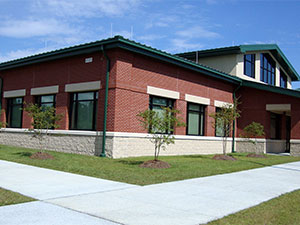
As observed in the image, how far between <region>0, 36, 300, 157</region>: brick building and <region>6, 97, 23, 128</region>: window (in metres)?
0.06

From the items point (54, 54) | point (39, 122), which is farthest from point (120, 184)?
point (54, 54)

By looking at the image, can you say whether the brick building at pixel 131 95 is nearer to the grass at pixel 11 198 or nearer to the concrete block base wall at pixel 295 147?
the concrete block base wall at pixel 295 147

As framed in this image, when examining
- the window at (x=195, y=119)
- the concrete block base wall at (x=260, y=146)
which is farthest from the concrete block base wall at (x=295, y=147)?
the window at (x=195, y=119)

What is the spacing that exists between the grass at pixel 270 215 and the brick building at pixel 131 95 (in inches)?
346

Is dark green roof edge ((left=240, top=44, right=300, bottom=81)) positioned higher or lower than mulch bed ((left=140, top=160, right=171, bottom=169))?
higher

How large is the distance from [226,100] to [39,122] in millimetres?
13021

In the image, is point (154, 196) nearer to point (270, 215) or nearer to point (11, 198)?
point (270, 215)

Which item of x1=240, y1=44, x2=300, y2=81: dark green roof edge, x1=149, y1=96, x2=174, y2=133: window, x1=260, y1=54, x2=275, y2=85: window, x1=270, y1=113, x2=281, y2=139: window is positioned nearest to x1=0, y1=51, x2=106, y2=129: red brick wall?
x1=149, y1=96, x2=174, y2=133: window

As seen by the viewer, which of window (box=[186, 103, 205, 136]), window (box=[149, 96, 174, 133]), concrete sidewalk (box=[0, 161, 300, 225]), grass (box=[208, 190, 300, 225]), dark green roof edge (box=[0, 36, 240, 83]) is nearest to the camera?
grass (box=[208, 190, 300, 225])

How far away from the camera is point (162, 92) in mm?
17484

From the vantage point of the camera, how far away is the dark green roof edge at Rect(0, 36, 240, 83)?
14969 millimetres

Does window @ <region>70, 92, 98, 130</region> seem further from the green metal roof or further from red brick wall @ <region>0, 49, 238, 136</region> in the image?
the green metal roof

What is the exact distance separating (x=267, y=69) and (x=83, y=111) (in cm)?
1770

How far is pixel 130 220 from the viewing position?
5512 millimetres
